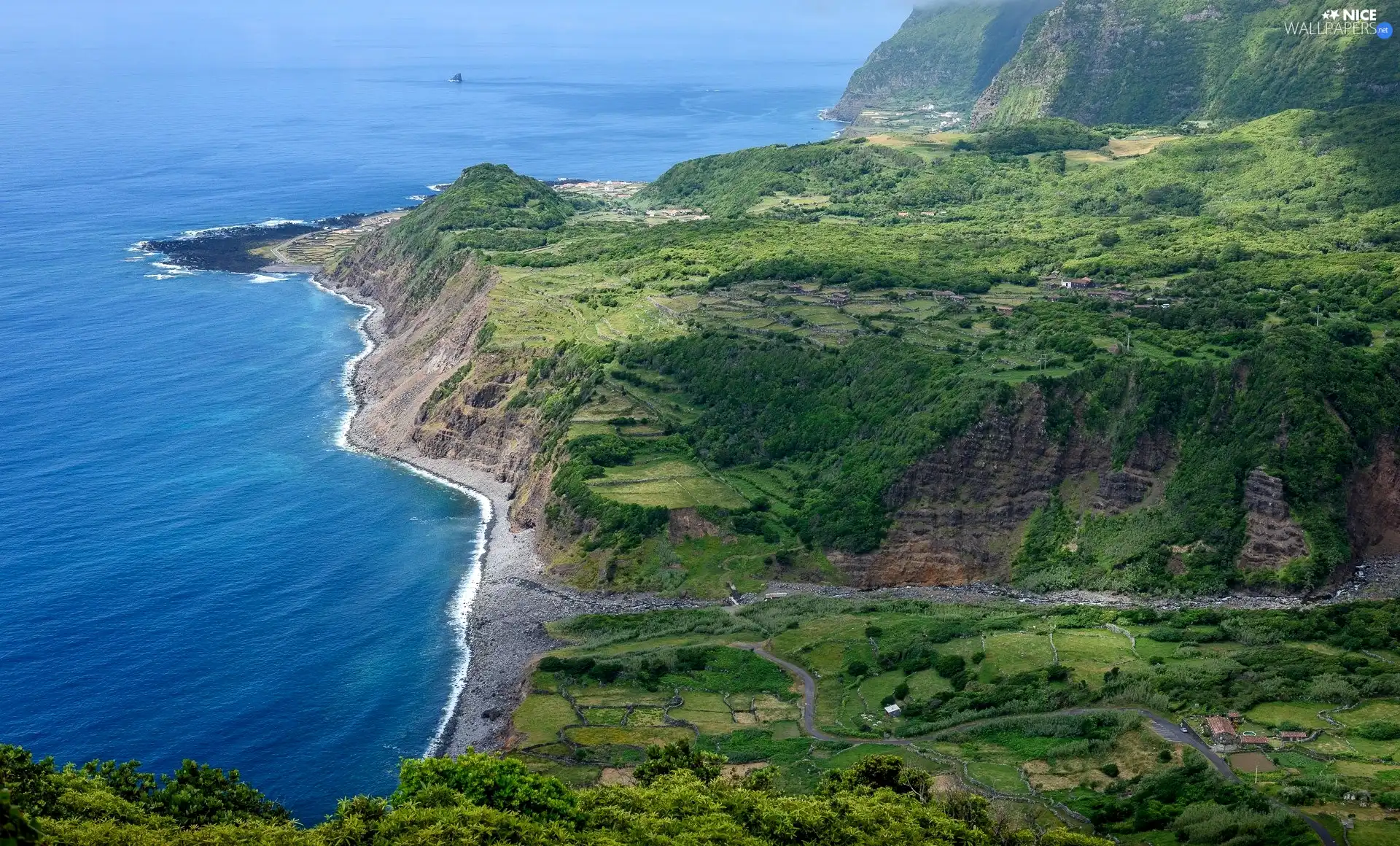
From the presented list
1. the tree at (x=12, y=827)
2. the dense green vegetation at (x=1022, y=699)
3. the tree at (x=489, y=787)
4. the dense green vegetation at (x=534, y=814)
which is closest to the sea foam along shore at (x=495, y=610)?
the dense green vegetation at (x=1022, y=699)

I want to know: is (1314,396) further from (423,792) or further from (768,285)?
(423,792)

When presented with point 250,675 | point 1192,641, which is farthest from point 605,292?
point 1192,641

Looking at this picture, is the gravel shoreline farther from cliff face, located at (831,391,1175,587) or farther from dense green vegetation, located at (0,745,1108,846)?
dense green vegetation, located at (0,745,1108,846)

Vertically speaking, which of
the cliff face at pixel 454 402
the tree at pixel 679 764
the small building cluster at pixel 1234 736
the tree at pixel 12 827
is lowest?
the tree at pixel 679 764

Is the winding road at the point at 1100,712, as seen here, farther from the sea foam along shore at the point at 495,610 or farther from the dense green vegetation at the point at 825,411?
the dense green vegetation at the point at 825,411

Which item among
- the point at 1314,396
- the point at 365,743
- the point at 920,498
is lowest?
the point at 365,743

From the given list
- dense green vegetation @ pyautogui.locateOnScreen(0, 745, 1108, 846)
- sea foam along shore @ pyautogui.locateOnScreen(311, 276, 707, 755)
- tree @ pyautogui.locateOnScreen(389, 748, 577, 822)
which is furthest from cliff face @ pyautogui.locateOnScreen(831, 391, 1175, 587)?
tree @ pyautogui.locateOnScreen(389, 748, 577, 822)
